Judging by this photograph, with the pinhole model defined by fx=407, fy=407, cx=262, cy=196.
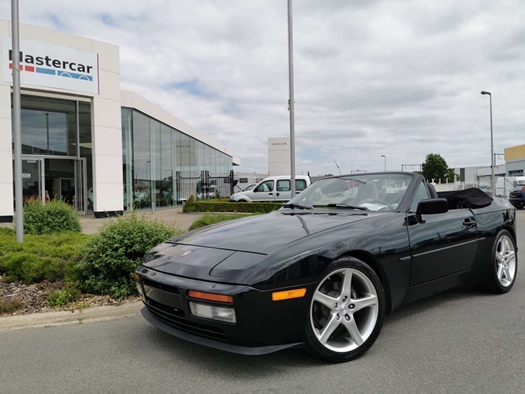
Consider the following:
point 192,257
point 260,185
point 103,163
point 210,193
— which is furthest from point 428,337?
point 210,193

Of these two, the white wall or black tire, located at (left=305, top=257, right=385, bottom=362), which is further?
the white wall

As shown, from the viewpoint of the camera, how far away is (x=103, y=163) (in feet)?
55.4

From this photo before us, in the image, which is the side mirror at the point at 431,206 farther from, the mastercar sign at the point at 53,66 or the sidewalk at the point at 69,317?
the mastercar sign at the point at 53,66

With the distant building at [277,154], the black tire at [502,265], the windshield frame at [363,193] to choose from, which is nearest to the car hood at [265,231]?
the windshield frame at [363,193]

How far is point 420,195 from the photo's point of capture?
4.11 m

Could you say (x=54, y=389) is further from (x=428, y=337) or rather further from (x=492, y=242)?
(x=492, y=242)

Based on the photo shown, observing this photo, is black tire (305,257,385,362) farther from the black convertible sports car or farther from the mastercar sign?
the mastercar sign

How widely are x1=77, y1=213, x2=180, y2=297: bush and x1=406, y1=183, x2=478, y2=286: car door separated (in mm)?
3125

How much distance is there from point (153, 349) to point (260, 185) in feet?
60.8

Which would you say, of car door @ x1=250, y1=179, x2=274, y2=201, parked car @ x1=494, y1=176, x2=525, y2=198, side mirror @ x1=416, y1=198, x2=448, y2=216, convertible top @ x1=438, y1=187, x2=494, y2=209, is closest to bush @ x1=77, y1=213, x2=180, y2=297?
side mirror @ x1=416, y1=198, x2=448, y2=216

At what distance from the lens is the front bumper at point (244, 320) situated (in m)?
2.62

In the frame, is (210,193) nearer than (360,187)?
No

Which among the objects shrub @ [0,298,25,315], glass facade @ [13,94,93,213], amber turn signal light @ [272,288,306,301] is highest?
glass facade @ [13,94,93,213]

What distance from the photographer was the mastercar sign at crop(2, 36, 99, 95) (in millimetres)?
14484
